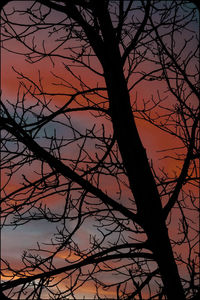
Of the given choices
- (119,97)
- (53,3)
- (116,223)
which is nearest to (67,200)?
(116,223)

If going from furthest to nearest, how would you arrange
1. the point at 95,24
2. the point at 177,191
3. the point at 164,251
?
1. the point at 95,24
2. the point at 177,191
3. the point at 164,251

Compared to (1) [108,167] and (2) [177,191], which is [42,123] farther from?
(2) [177,191]

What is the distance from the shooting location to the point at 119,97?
5703mm

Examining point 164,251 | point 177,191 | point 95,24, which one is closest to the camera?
point 164,251

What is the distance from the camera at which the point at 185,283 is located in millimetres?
5238

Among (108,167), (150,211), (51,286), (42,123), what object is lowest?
(51,286)

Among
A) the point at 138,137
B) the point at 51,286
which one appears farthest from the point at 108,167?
the point at 51,286

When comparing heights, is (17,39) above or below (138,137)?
above

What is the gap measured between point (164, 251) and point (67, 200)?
1257 mm

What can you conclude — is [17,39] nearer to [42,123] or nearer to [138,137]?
[42,123]

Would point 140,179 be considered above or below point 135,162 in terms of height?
below

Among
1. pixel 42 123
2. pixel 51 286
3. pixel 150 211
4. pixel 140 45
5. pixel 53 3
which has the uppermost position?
pixel 53 3

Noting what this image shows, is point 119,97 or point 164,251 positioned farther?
point 119,97

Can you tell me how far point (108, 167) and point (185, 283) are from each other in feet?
5.34
